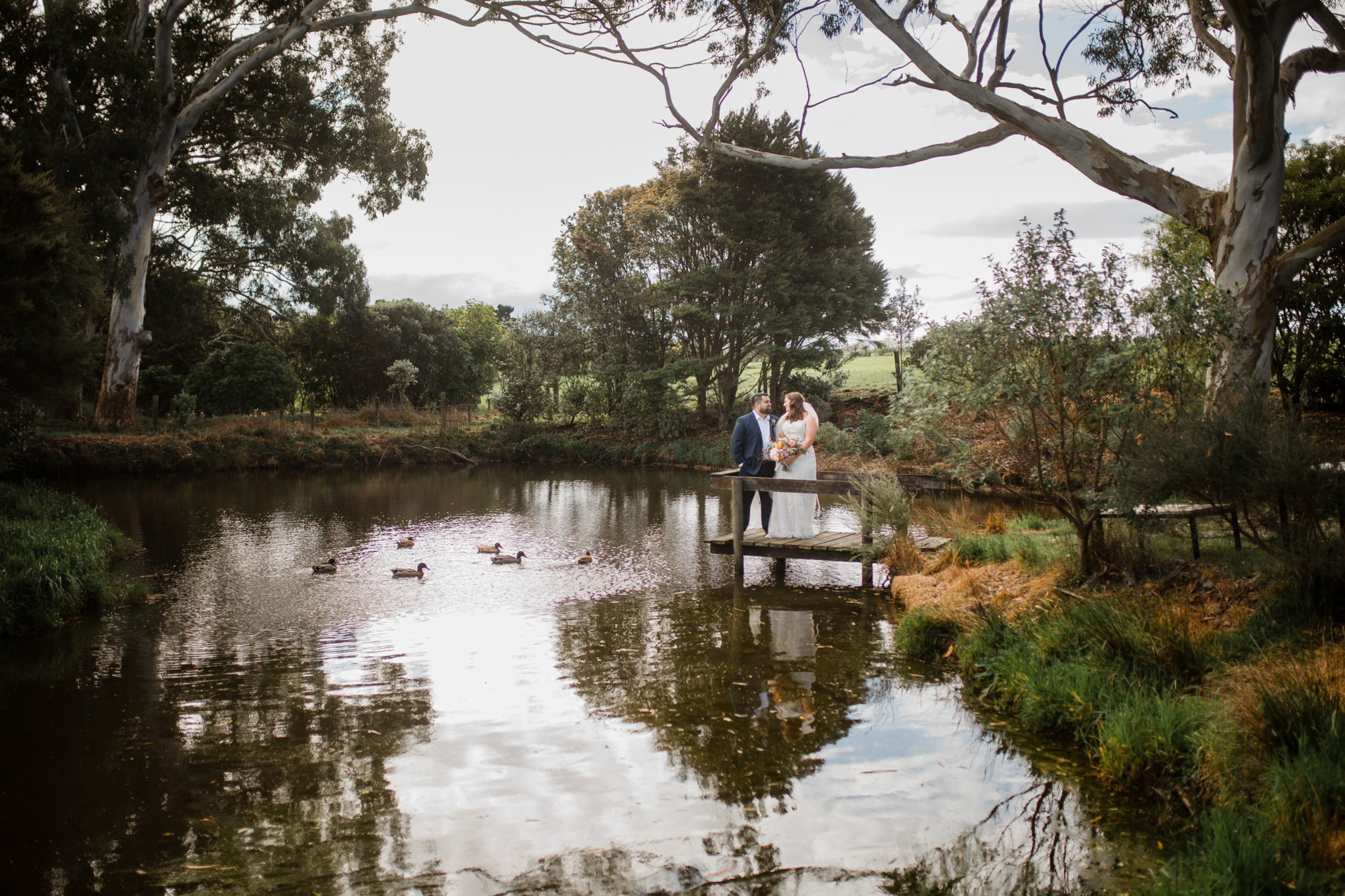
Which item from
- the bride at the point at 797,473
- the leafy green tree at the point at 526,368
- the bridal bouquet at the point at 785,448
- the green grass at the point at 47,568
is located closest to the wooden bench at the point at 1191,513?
the bride at the point at 797,473

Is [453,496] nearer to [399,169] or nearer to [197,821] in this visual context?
[399,169]

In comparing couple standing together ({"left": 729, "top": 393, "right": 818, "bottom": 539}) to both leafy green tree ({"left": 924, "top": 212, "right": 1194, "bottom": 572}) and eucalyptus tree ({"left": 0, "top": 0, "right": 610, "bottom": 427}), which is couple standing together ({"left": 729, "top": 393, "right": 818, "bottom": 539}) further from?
eucalyptus tree ({"left": 0, "top": 0, "right": 610, "bottom": 427})

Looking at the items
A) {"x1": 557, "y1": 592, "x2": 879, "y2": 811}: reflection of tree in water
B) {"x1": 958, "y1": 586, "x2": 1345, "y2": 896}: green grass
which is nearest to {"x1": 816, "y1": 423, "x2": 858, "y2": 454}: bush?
{"x1": 557, "y1": 592, "x2": 879, "y2": 811}: reflection of tree in water

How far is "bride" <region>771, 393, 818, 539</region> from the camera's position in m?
11.0

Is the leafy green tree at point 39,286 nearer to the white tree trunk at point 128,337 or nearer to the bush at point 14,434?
the bush at point 14,434

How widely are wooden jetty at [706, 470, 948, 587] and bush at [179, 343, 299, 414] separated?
82.1ft

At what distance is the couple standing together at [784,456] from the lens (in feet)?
36.0

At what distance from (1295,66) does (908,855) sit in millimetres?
12061

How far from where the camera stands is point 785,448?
11102mm

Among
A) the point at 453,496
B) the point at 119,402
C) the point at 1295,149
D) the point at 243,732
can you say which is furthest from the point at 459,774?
the point at 119,402

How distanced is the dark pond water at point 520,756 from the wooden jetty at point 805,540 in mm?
463

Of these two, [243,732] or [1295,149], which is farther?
[1295,149]

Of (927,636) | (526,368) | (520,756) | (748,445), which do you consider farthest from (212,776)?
(526,368)

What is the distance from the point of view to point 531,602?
980cm
